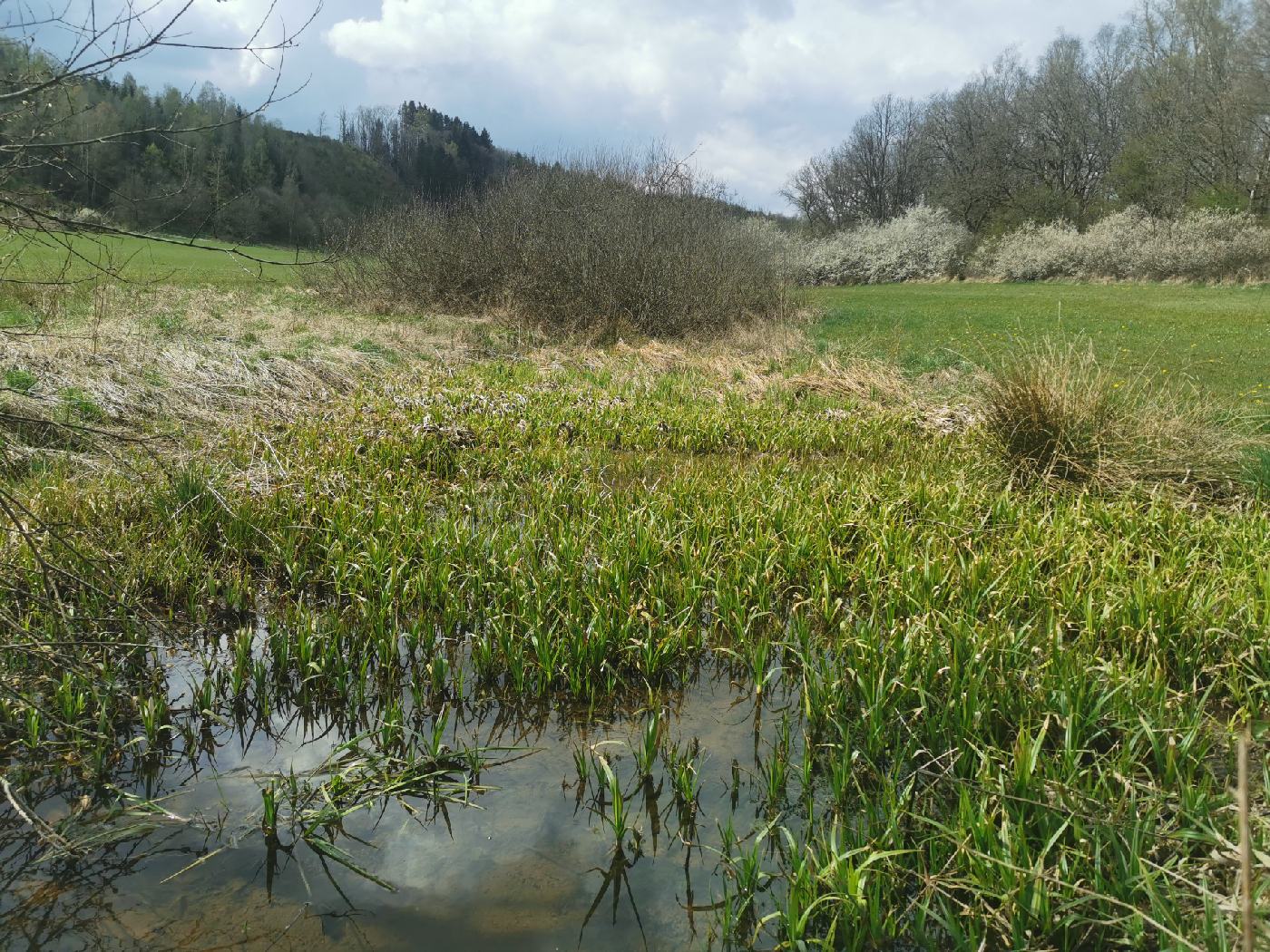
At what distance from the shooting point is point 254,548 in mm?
4910

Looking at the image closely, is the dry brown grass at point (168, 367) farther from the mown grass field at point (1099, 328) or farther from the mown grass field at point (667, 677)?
the mown grass field at point (1099, 328)

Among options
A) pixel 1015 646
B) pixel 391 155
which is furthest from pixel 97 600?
pixel 391 155

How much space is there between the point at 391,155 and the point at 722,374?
67.3 metres

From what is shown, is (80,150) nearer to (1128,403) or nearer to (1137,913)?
(1137,913)

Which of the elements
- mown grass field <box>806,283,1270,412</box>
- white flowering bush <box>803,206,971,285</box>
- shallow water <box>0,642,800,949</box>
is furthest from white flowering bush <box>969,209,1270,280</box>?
shallow water <box>0,642,800,949</box>

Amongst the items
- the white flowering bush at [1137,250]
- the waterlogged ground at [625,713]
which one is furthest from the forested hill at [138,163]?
the white flowering bush at [1137,250]

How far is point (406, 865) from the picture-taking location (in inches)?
106

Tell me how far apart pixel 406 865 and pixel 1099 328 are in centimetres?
1851

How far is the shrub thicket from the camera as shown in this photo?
684 inches

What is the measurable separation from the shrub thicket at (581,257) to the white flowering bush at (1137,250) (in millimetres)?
18393

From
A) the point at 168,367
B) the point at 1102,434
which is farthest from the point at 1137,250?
the point at 168,367

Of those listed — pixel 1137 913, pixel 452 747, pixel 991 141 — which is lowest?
pixel 452 747

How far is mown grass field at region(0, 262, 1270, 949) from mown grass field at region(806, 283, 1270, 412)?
3.04m

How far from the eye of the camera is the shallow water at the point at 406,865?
2.42 meters
